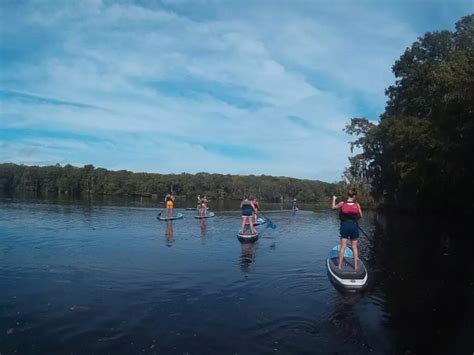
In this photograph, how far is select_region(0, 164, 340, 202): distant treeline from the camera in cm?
14838

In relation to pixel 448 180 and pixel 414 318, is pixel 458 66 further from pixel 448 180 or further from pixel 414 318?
pixel 414 318

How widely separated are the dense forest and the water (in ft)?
45.5

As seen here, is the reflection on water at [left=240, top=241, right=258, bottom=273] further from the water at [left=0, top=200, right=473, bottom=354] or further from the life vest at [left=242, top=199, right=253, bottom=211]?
the life vest at [left=242, top=199, right=253, bottom=211]

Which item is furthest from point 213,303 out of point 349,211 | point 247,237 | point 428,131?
point 428,131

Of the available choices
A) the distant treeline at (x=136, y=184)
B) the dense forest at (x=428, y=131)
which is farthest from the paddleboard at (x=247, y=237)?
the distant treeline at (x=136, y=184)

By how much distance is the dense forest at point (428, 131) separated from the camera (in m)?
27.7

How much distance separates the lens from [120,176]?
543ft

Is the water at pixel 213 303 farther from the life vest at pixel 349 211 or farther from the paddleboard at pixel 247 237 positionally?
the paddleboard at pixel 247 237

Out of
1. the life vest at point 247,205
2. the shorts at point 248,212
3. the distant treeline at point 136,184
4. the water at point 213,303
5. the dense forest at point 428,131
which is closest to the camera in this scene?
the water at point 213,303

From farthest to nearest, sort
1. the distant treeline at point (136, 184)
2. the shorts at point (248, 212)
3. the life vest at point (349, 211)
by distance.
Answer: the distant treeline at point (136, 184) < the shorts at point (248, 212) < the life vest at point (349, 211)

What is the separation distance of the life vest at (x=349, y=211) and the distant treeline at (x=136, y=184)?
131 m

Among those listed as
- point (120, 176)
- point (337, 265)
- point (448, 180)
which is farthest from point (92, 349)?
point (120, 176)

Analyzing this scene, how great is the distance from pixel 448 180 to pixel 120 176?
5678 inches

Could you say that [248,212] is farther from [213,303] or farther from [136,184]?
[136,184]
